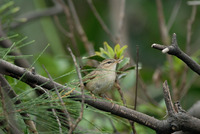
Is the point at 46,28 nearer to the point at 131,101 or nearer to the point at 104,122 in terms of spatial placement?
the point at 131,101

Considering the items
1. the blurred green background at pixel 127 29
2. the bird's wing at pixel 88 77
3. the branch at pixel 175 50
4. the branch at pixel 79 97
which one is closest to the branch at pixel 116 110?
the branch at pixel 79 97

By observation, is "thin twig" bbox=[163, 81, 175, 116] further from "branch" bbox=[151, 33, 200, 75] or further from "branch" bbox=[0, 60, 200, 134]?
"branch" bbox=[151, 33, 200, 75]

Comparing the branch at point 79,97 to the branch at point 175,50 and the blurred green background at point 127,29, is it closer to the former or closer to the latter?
the branch at point 175,50

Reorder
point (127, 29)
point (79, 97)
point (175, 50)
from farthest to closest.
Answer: point (127, 29)
point (79, 97)
point (175, 50)

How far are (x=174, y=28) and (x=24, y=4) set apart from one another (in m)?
3.24

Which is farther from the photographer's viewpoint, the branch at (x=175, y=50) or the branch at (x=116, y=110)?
the branch at (x=116, y=110)

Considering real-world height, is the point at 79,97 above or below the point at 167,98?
above

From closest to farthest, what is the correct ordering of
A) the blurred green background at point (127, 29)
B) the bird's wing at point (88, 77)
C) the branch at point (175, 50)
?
the branch at point (175, 50), the bird's wing at point (88, 77), the blurred green background at point (127, 29)

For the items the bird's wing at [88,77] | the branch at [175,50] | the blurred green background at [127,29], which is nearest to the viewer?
the branch at [175,50]

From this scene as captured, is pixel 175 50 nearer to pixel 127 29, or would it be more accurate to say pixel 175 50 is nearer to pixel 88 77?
pixel 88 77

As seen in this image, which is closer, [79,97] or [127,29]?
[79,97]

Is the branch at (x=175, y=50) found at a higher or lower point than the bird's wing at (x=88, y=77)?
higher

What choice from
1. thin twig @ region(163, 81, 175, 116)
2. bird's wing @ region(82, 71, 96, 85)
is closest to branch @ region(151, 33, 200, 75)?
thin twig @ region(163, 81, 175, 116)

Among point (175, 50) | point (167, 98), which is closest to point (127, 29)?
point (167, 98)
